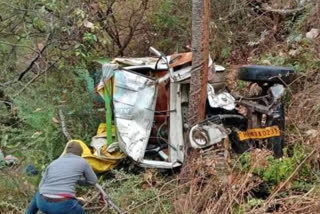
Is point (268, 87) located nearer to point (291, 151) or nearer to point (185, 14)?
point (291, 151)

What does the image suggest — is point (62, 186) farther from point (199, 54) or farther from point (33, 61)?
point (33, 61)


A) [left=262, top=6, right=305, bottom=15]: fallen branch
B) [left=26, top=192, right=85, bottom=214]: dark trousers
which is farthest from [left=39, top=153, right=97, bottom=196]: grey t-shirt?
[left=262, top=6, right=305, bottom=15]: fallen branch

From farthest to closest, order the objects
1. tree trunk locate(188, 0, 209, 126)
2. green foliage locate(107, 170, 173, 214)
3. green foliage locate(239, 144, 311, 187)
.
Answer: tree trunk locate(188, 0, 209, 126)
green foliage locate(107, 170, 173, 214)
green foliage locate(239, 144, 311, 187)

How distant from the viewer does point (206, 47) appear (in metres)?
7.16

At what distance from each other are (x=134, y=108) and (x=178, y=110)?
0.69m

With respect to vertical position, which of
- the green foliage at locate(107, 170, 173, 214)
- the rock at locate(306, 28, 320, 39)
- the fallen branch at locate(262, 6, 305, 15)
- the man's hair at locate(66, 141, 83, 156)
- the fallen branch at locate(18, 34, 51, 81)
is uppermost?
the fallen branch at locate(262, 6, 305, 15)

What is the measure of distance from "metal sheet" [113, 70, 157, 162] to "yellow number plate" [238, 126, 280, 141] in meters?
1.64

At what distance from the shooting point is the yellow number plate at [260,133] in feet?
22.5

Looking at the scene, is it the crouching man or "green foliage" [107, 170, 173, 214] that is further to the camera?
"green foliage" [107, 170, 173, 214]

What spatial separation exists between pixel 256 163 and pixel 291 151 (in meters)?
0.68

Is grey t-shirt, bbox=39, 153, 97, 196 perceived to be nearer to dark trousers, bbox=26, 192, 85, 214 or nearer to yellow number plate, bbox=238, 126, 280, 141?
dark trousers, bbox=26, 192, 85, 214

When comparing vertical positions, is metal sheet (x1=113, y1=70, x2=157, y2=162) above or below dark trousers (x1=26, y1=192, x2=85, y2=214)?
above

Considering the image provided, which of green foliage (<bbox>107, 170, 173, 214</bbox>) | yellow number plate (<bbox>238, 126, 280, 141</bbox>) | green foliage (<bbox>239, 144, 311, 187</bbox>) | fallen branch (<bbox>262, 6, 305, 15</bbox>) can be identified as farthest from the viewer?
fallen branch (<bbox>262, 6, 305, 15</bbox>)

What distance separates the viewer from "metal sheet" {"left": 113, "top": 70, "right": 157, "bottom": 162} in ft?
26.2
